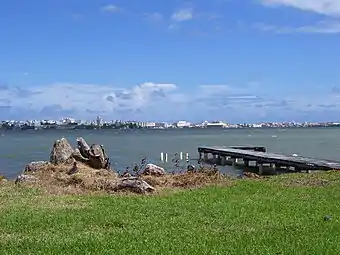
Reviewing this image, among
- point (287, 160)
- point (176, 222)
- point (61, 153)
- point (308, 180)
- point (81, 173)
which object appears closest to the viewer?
point (176, 222)

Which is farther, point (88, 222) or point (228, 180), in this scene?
point (228, 180)

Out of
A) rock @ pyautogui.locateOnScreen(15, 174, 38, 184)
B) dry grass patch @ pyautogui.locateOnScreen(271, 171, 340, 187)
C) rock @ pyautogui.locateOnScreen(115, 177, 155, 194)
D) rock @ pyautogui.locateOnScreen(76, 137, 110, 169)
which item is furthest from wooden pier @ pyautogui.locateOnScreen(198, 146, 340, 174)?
rock @ pyautogui.locateOnScreen(15, 174, 38, 184)

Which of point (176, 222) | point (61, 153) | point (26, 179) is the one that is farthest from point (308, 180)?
point (61, 153)

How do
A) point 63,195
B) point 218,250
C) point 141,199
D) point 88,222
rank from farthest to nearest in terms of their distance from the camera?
point 63,195
point 141,199
point 88,222
point 218,250

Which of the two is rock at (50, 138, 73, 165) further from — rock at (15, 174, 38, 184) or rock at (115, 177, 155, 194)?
rock at (115, 177, 155, 194)

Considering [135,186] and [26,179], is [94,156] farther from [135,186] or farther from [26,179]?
[135,186]

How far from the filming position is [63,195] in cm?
1884

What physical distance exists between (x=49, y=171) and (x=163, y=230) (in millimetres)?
12779

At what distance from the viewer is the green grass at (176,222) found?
34.9 feet

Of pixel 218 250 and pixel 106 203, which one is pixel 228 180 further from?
→ pixel 218 250

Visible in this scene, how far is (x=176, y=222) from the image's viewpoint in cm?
1334

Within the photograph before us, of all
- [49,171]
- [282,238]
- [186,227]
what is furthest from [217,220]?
[49,171]

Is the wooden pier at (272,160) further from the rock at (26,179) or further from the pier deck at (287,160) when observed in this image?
the rock at (26,179)

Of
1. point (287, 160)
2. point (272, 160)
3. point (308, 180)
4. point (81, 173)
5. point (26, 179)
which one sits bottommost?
point (272, 160)
